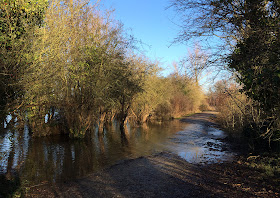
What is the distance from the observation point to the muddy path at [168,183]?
5.66 meters

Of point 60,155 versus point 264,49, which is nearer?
point 264,49

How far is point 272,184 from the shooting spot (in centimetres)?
575

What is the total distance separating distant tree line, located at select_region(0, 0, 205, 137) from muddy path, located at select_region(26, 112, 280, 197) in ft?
9.65

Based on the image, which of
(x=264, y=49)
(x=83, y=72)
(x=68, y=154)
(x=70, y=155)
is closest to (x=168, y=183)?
(x=264, y=49)

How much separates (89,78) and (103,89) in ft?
3.94

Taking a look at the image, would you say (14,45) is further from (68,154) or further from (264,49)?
(68,154)

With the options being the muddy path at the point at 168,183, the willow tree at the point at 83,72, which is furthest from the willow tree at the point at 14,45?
the willow tree at the point at 83,72

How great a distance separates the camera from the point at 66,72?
496 inches

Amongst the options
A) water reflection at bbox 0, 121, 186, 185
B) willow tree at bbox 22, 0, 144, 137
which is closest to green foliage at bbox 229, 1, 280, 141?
water reflection at bbox 0, 121, 186, 185

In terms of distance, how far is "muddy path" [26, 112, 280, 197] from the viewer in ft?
18.6

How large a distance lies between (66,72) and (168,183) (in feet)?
29.6

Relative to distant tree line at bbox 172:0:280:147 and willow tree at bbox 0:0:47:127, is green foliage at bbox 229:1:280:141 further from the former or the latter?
willow tree at bbox 0:0:47:127

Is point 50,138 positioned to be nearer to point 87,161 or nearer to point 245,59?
point 87,161

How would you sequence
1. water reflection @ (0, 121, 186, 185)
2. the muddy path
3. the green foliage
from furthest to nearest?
1. water reflection @ (0, 121, 186, 185)
2. the muddy path
3. the green foliage
